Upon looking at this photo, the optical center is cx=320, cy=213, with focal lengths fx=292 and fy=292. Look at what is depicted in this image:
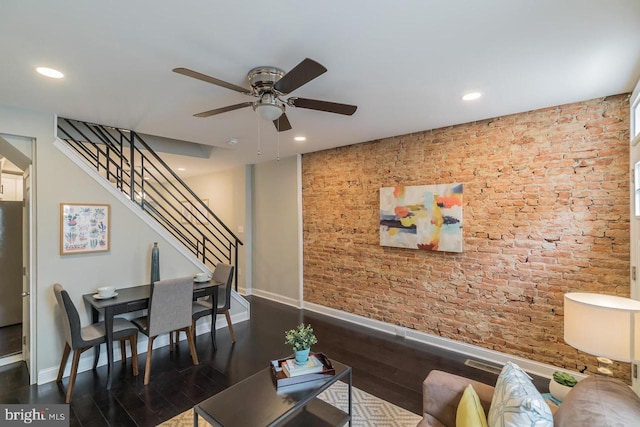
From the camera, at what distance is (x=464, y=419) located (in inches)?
54.9

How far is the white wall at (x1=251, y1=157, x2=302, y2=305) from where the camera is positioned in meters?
5.24

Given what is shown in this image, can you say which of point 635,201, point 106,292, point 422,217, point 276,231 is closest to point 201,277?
point 106,292

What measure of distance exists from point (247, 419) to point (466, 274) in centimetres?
278

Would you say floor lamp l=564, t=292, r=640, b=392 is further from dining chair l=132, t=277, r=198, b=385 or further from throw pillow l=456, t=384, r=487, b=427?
dining chair l=132, t=277, r=198, b=385

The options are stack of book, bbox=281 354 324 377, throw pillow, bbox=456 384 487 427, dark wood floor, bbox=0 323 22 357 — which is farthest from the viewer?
dark wood floor, bbox=0 323 22 357

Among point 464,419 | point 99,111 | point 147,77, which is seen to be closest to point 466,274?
point 464,419

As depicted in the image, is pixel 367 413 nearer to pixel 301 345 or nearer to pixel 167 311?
pixel 301 345

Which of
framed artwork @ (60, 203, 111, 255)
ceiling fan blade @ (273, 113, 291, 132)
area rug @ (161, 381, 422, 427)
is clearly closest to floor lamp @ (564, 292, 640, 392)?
→ area rug @ (161, 381, 422, 427)

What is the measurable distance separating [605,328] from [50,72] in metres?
4.12

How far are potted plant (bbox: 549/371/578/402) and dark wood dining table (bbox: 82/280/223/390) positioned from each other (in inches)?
132

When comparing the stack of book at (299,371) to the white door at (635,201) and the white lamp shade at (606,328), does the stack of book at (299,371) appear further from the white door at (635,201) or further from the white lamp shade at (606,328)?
the white door at (635,201)

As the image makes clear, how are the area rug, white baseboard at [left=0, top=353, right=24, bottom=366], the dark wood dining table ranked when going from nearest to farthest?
the area rug < the dark wood dining table < white baseboard at [left=0, top=353, right=24, bottom=366]

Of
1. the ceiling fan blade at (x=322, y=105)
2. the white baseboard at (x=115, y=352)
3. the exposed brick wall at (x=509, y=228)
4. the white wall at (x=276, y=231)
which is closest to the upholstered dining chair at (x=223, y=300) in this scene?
the white baseboard at (x=115, y=352)

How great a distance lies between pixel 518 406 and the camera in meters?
1.20
